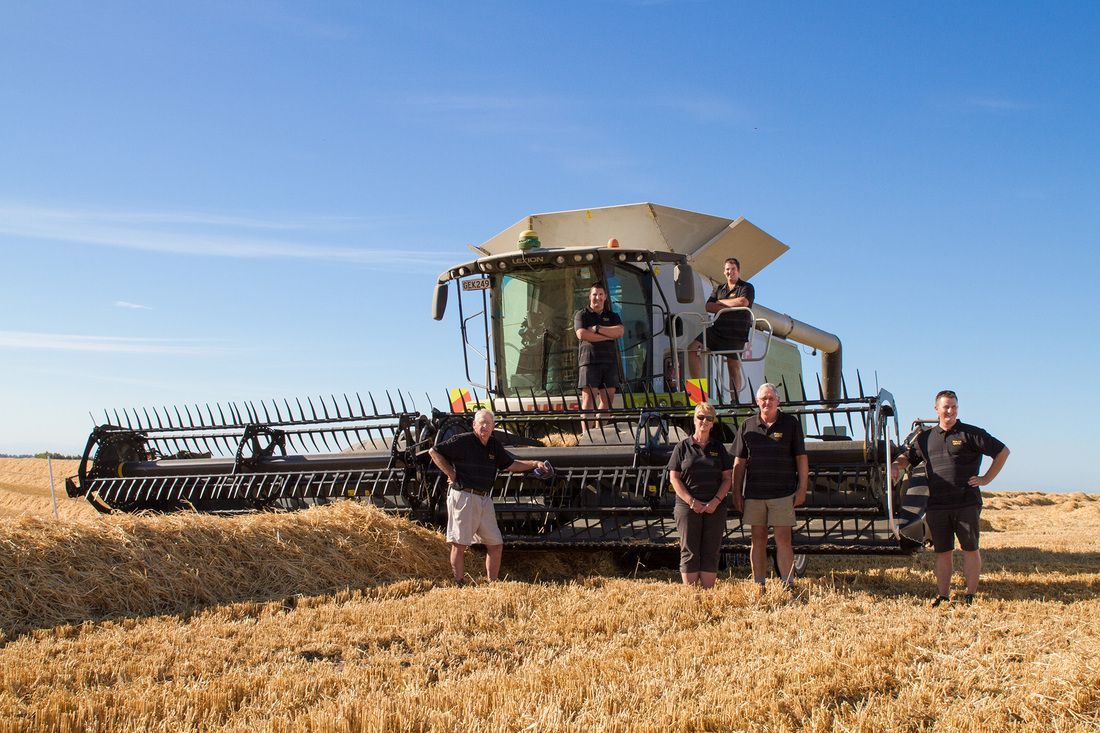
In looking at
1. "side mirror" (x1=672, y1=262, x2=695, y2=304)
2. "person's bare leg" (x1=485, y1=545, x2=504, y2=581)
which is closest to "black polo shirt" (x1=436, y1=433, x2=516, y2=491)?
"person's bare leg" (x1=485, y1=545, x2=504, y2=581)

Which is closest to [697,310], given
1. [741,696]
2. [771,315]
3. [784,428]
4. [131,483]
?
[771,315]

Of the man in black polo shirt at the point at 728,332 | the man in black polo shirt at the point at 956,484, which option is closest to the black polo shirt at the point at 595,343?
the man in black polo shirt at the point at 728,332

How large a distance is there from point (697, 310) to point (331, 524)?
4.46 metres

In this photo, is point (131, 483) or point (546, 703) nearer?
point (546, 703)

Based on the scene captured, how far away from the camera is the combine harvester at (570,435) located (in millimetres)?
6859

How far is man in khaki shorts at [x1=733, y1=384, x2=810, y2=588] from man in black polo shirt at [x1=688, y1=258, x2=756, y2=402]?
278 centimetres

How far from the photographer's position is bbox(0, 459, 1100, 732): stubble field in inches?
134

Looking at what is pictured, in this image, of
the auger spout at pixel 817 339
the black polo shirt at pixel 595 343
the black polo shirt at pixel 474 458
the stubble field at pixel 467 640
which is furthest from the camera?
the auger spout at pixel 817 339

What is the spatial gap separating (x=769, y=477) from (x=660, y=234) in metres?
4.71

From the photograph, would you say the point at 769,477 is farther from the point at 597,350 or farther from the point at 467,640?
the point at 597,350

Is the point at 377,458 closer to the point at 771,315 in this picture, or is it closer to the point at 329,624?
the point at 329,624

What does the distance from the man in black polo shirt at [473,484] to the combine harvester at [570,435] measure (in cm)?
41

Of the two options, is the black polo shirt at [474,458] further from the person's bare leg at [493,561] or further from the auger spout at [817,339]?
the auger spout at [817,339]

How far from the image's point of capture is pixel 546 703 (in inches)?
138
